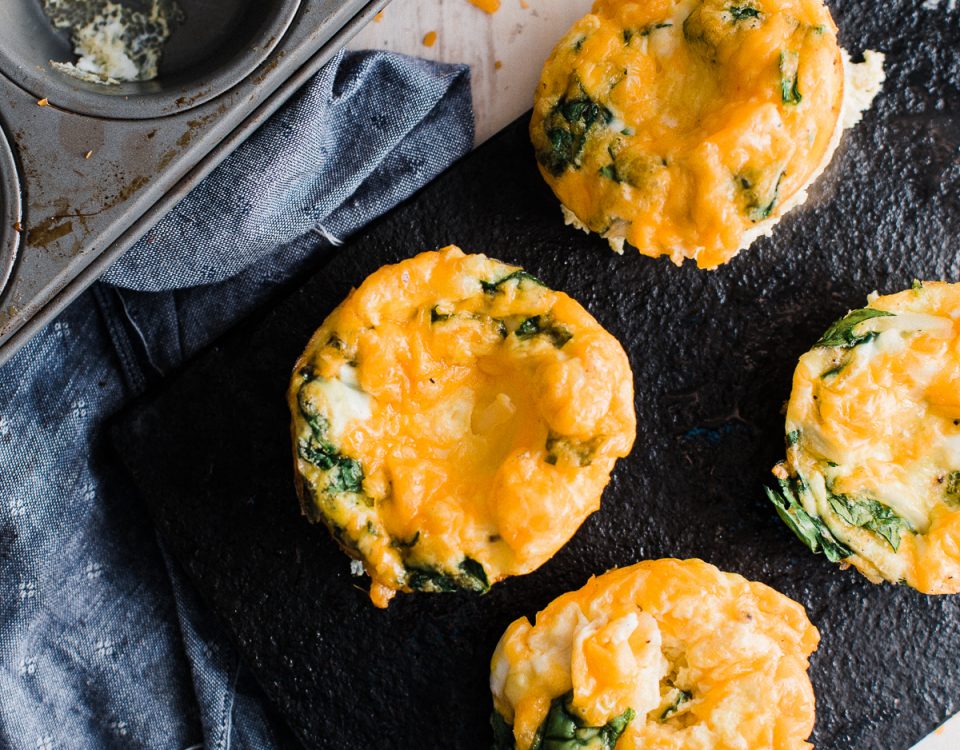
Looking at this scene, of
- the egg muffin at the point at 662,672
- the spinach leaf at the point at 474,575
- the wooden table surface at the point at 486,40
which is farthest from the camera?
the wooden table surface at the point at 486,40

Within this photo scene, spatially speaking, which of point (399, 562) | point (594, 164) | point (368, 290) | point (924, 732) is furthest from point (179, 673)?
point (924, 732)

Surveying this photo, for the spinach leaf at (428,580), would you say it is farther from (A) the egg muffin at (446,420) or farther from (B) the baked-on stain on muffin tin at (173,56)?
(B) the baked-on stain on muffin tin at (173,56)

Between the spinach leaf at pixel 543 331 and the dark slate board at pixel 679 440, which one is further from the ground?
the spinach leaf at pixel 543 331

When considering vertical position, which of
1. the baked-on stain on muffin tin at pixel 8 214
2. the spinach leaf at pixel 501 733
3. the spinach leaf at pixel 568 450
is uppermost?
the baked-on stain on muffin tin at pixel 8 214

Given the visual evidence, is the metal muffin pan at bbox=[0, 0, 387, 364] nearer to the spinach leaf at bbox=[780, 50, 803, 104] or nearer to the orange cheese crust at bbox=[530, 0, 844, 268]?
the orange cheese crust at bbox=[530, 0, 844, 268]

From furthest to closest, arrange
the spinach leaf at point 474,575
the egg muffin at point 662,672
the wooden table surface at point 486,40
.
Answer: the wooden table surface at point 486,40
the spinach leaf at point 474,575
the egg muffin at point 662,672

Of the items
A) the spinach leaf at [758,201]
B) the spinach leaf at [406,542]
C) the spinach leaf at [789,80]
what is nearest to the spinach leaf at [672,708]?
the spinach leaf at [406,542]

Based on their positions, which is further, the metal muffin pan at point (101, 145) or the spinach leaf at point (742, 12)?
the spinach leaf at point (742, 12)
